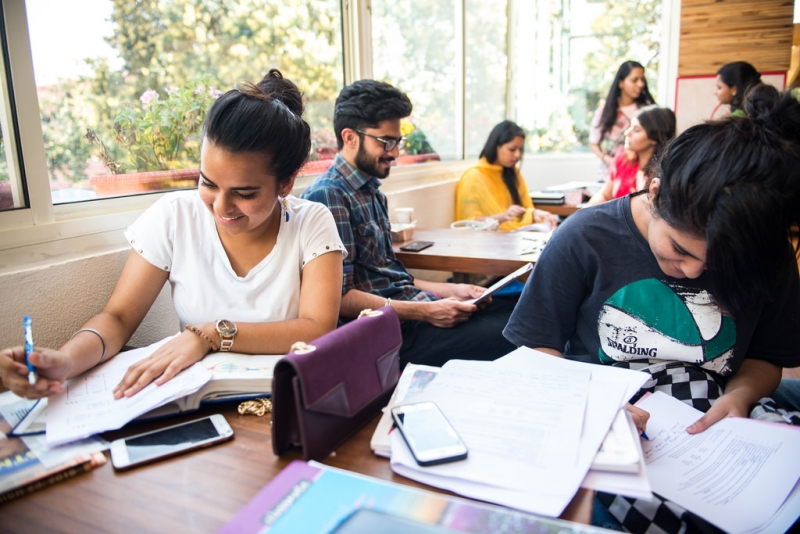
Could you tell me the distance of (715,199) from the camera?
3.00 ft

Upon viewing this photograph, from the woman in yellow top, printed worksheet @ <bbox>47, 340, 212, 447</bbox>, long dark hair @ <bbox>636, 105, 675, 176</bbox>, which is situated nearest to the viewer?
printed worksheet @ <bbox>47, 340, 212, 447</bbox>

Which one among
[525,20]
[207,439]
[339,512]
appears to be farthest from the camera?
[525,20]

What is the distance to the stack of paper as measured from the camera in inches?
27.0

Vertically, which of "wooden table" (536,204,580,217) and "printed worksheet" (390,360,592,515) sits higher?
"printed worksheet" (390,360,592,515)

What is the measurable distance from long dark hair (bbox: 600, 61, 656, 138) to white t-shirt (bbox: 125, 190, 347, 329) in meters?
3.98

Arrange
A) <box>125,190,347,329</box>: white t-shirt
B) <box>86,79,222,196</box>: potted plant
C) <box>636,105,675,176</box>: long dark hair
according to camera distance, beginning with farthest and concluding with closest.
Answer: <box>636,105,675,176</box>: long dark hair < <box>86,79,222,196</box>: potted plant < <box>125,190,347,329</box>: white t-shirt

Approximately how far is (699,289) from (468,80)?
3.52 m

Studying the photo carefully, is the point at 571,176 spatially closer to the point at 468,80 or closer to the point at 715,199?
the point at 468,80

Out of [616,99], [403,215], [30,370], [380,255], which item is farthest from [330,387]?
[616,99]

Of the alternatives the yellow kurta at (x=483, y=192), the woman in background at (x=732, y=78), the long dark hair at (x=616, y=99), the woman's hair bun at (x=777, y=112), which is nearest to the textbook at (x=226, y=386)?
the woman's hair bun at (x=777, y=112)

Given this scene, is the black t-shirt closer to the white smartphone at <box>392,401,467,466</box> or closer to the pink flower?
the white smartphone at <box>392,401,467,466</box>

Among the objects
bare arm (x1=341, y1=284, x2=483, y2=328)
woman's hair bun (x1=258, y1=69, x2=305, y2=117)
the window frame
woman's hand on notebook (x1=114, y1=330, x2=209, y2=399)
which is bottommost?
bare arm (x1=341, y1=284, x2=483, y2=328)

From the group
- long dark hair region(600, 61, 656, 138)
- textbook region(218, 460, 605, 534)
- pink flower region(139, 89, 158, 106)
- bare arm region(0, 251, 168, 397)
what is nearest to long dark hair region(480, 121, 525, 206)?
long dark hair region(600, 61, 656, 138)

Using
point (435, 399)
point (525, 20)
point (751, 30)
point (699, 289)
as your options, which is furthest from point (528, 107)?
point (435, 399)
